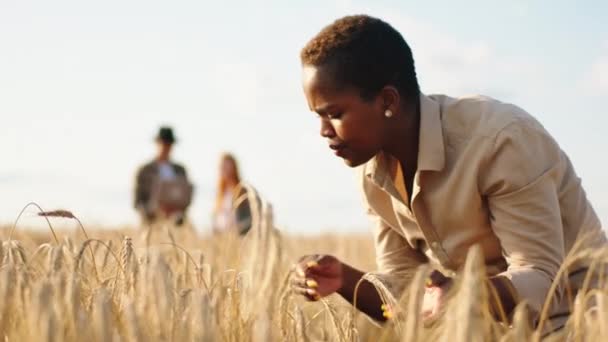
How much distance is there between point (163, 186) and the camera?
308 inches

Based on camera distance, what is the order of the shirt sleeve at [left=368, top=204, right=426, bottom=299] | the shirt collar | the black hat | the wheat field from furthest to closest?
the black hat, the shirt sleeve at [left=368, top=204, right=426, bottom=299], the shirt collar, the wheat field

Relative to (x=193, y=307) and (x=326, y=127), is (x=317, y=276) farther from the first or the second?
(x=193, y=307)

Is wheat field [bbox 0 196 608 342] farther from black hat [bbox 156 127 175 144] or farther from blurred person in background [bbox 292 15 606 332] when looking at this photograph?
black hat [bbox 156 127 175 144]

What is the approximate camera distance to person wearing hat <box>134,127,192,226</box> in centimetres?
782

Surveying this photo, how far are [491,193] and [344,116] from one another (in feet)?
1.48

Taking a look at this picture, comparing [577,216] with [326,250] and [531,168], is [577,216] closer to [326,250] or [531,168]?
[531,168]

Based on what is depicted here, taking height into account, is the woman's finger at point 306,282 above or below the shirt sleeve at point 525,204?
below

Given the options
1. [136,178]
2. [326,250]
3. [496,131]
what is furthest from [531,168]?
[136,178]

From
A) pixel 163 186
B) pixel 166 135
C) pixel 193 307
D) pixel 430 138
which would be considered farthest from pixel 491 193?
pixel 166 135

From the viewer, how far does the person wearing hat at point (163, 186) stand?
7.82 m

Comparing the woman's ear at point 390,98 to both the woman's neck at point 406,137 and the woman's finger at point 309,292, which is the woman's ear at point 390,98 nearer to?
the woman's neck at point 406,137

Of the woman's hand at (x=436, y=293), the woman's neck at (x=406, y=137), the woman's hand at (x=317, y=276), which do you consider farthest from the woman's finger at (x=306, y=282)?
the woman's neck at (x=406, y=137)

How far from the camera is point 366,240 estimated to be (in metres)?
8.77

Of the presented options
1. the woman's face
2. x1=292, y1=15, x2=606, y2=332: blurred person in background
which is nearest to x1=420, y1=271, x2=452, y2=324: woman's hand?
x1=292, y1=15, x2=606, y2=332: blurred person in background
